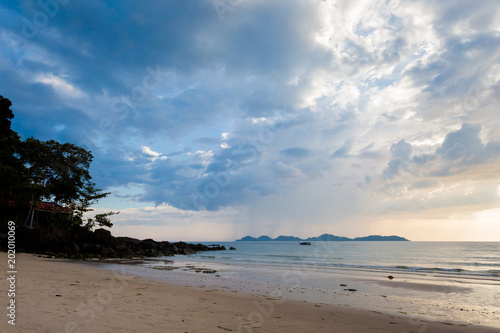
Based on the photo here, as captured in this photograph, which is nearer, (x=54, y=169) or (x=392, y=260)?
(x=54, y=169)

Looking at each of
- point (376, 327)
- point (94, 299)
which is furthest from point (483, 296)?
point (94, 299)

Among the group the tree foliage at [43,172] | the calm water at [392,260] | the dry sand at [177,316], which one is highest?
the tree foliage at [43,172]

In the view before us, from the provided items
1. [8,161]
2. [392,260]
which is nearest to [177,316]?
[8,161]

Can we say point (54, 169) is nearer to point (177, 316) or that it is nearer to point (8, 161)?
point (8, 161)

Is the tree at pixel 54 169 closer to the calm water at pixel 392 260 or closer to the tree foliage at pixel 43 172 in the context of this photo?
the tree foliage at pixel 43 172

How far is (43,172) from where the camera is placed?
36000 millimetres

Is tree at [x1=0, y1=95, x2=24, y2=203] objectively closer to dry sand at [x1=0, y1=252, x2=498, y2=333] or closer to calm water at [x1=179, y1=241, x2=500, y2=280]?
calm water at [x1=179, y1=241, x2=500, y2=280]

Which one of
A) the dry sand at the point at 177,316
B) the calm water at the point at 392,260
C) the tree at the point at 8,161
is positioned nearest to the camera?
the dry sand at the point at 177,316

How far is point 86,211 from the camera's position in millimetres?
42000

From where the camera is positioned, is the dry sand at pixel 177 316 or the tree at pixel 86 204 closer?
the dry sand at pixel 177 316

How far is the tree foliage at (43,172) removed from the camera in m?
31.1

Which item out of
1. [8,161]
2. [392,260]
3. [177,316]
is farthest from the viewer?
[392,260]

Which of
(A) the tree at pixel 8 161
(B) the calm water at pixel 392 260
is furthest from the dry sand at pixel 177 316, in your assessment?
(A) the tree at pixel 8 161

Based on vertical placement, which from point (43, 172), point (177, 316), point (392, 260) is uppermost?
point (43, 172)
